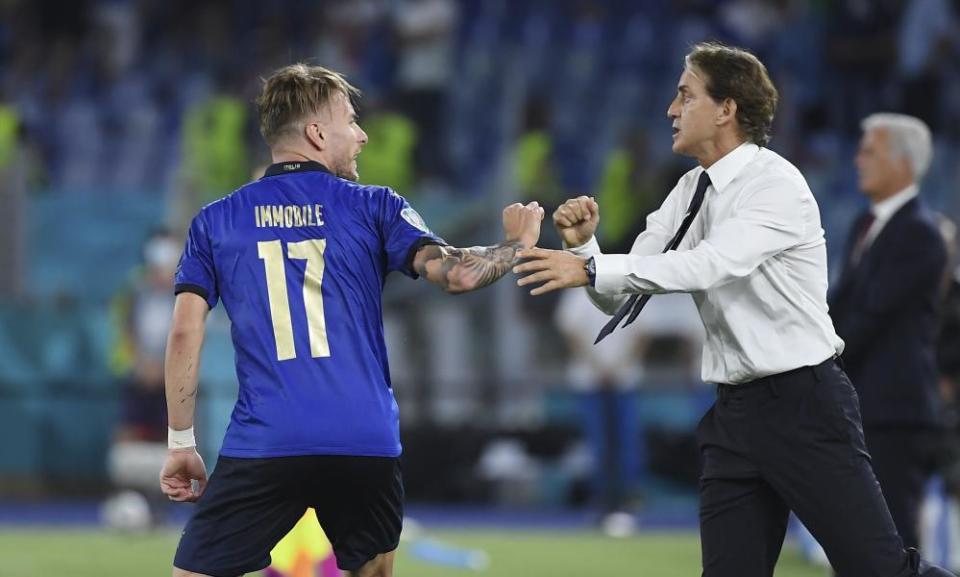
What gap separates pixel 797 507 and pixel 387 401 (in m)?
1.26

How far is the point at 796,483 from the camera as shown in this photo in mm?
5066

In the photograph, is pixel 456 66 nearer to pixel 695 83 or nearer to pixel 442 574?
pixel 442 574

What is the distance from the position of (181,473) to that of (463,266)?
1.07 metres

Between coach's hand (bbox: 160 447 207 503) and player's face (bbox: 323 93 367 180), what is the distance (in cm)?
96

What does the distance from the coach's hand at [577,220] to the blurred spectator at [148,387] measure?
713 cm

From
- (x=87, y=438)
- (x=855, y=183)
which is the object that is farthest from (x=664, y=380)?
(x=87, y=438)

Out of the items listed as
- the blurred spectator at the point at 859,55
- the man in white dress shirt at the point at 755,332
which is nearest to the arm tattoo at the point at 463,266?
the man in white dress shirt at the point at 755,332

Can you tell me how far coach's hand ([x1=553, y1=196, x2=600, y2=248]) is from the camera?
5215 millimetres

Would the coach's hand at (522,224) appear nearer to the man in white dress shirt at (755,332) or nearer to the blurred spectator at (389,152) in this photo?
the man in white dress shirt at (755,332)

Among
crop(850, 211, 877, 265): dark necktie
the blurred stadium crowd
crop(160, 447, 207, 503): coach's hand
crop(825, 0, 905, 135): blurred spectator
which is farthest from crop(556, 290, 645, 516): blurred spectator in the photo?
crop(160, 447, 207, 503): coach's hand

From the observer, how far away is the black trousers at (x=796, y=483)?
16.5ft

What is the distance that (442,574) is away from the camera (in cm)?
955

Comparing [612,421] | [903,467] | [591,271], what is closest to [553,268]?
[591,271]

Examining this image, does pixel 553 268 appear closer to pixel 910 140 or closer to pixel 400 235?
pixel 400 235
